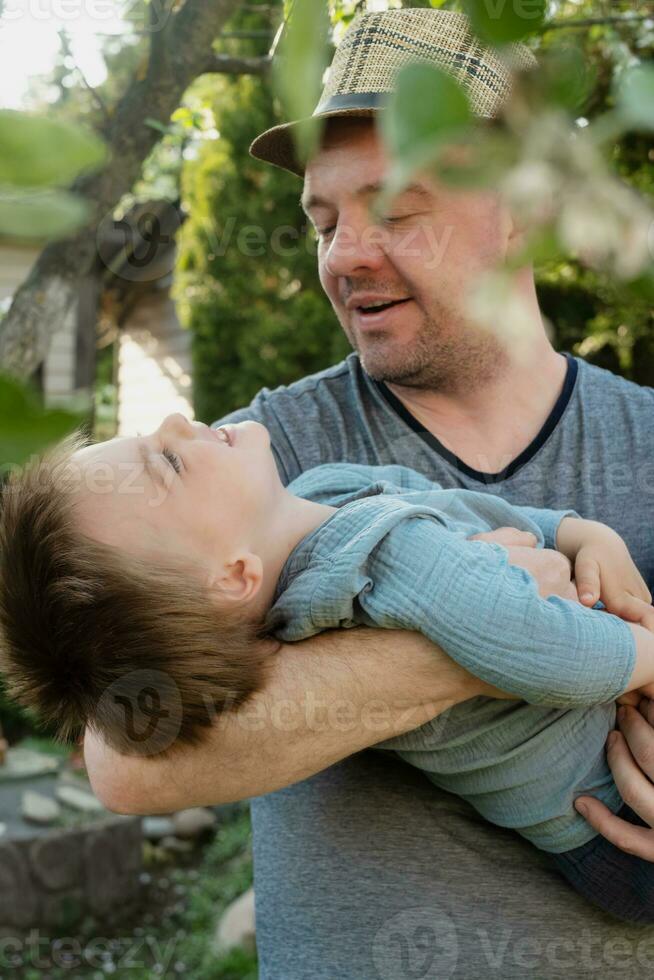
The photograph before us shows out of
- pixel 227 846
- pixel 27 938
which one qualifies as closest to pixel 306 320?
pixel 227 846

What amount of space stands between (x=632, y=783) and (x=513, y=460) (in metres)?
0.71

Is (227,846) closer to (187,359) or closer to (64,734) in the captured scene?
(64,734)

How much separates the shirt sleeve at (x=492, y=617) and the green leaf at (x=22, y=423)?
111cm

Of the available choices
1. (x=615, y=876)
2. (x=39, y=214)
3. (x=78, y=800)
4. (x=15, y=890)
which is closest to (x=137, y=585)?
(x=615, y=876)

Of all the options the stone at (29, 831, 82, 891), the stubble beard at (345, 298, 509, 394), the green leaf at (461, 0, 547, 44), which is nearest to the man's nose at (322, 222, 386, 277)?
the stubble beard at (345, 298, 509, 394)

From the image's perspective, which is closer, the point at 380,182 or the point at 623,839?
the point at 623,839

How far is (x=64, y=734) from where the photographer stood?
1634 mm

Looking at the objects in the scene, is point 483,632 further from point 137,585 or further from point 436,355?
point 436,355

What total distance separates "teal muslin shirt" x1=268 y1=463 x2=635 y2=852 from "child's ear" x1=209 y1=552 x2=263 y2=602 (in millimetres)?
45

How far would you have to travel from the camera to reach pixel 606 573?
157 centimetres

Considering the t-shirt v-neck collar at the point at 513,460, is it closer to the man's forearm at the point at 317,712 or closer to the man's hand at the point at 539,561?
the man's hand at the point at 539,561

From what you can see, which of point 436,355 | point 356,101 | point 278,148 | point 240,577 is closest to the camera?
point 240,577

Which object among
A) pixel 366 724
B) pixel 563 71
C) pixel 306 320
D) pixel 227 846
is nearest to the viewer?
pixel 563 71

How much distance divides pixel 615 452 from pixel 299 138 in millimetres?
1759
